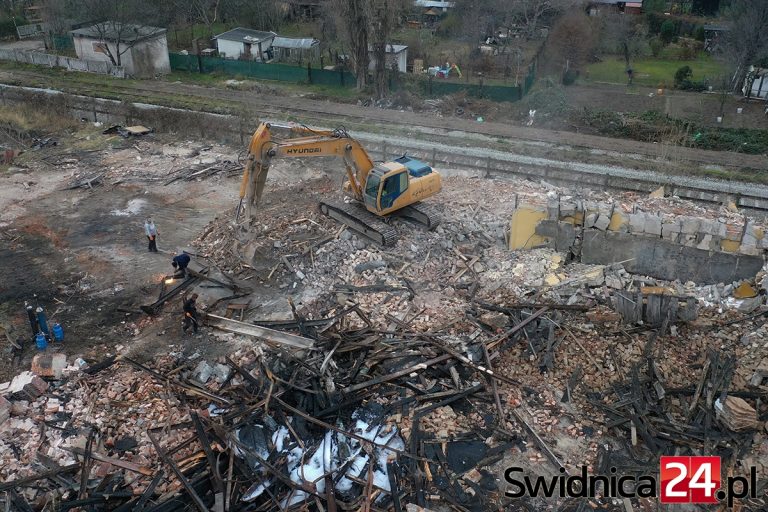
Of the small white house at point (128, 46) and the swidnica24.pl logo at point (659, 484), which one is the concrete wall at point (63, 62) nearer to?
the small white house at point (128, 46)

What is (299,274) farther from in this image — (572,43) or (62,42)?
(62,42)

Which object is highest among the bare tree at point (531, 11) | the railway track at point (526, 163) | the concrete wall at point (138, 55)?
the bare tree at point (531, 11)

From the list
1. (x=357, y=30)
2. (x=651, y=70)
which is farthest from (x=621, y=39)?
(x=357, y=30)

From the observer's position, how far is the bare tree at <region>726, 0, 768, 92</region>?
3550 centimetres

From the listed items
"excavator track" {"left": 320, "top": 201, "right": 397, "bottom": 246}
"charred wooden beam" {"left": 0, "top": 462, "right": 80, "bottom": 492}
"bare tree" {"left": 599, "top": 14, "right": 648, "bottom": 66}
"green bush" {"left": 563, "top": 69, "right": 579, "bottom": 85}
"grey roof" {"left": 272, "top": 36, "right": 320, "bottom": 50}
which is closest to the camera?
"charred wooden beam" {"left": 0, "top": 462, "right": 80, "bottom": 492}

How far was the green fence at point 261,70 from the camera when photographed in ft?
126

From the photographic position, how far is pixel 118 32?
130 feet

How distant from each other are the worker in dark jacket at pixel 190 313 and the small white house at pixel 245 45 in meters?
31.3

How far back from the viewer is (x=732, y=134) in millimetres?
29641

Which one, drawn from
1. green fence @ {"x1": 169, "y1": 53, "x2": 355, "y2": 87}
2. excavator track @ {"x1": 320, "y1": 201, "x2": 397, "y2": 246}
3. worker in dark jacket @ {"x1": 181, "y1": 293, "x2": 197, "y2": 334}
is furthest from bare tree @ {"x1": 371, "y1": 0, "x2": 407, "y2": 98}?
worker in dark jacket @ {"x1": 181, "y1": 293, "x2": 197, "y2": 334}

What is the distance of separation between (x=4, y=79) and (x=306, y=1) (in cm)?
2489

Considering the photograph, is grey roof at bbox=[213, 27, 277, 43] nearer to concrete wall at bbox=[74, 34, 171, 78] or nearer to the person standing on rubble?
concrete wall at bbox=[74, 34, 171, 78]

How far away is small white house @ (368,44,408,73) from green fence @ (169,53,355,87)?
1.61 metres

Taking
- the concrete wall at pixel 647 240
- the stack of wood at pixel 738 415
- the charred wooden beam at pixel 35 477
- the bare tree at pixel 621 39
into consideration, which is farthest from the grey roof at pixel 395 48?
the charred wooden beam at pixel 35 477
